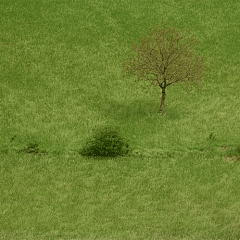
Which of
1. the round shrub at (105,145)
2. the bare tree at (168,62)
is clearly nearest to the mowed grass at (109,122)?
the round shrub at (105,145)

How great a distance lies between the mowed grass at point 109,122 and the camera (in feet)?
74.7

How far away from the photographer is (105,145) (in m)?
31.1

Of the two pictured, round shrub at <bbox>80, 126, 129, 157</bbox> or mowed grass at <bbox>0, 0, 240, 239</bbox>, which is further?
round shrub at <bbox>80, 126, 129, 157</bbox>

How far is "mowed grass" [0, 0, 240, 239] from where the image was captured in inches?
897

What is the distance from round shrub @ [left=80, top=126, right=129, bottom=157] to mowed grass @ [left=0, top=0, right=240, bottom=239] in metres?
0.73

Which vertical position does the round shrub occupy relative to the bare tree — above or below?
below

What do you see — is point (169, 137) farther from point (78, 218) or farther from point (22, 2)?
point (22, 2)

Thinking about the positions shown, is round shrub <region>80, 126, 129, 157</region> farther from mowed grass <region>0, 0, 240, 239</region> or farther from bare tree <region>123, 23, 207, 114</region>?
bare tree <region>123, 23, 207, 114</region>

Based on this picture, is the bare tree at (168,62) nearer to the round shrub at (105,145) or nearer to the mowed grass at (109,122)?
the mowed grass at (109,122)

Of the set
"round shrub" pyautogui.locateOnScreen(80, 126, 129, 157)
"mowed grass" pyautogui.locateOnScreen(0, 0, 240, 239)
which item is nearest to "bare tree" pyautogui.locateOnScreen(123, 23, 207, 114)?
"mowed grass" pyautogui.locateOnScreen(0, 0, 240, 239)

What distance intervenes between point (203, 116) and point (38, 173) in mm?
16214

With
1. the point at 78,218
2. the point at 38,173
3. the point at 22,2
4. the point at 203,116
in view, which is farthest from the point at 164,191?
the point at 22,2

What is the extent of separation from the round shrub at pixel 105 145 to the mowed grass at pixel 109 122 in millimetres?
735

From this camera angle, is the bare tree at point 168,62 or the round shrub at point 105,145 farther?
the bare tree at point 168,62
